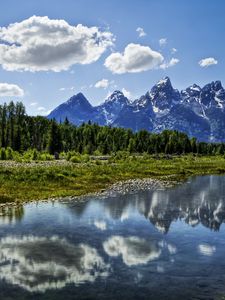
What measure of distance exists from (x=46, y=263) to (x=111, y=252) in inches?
164

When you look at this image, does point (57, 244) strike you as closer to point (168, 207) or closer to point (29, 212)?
point (29, 212)

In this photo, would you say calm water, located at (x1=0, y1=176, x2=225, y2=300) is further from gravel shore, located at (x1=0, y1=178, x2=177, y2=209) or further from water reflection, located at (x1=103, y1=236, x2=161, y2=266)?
gravel shore, located at (x1=0, y1=178, x2=177, y2=209)

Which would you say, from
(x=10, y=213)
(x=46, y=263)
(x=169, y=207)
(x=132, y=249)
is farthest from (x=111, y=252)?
(x=169, y=207)

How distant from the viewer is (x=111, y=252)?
23.2 m

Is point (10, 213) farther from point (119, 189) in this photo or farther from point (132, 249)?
point (119, 189)

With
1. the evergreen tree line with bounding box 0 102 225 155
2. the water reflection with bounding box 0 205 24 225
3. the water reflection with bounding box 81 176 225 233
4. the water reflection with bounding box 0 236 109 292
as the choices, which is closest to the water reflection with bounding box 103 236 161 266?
the water reflection with bounding box 0 236 109 292

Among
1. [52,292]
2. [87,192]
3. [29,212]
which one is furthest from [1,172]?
[52,292]

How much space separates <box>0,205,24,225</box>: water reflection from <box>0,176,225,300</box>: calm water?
0.08 m

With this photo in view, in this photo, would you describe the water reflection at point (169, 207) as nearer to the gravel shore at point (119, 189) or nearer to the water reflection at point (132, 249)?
the gravel shore at point (119, 189)

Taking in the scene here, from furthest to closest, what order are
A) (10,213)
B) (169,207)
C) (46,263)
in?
(169,207)
(10,213)
(46,263)

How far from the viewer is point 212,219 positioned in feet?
115

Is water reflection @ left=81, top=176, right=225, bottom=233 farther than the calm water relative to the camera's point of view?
Yes

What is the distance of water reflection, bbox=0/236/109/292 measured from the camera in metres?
18.4

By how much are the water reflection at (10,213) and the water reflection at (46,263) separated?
5.19 metres
